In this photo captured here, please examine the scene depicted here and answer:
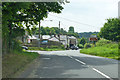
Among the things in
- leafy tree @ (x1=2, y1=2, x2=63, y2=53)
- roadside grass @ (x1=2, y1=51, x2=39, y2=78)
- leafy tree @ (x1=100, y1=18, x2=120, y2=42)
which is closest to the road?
roadside grass @ (x1=2, y1=51, x2=39, y2=78)

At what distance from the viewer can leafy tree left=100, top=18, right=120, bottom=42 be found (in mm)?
62312

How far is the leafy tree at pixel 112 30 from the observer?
6231cm

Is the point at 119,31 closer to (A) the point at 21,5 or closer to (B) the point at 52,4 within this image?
(B) the point at 52,4

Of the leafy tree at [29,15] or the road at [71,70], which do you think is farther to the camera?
the leafy tree at [29,15]

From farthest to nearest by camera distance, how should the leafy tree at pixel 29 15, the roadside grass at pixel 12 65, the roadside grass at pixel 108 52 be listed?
the roadside grass at pixel 108 52 → the leafy tree at pixel 29 15 → the roadside grass at pixel 12 65

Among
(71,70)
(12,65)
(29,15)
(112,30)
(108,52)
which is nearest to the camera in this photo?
(71,70)

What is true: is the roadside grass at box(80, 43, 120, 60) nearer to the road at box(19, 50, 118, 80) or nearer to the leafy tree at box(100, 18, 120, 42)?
the road at box(19, 50, 118, 80)

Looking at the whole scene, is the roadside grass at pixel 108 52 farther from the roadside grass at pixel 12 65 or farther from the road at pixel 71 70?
the roadside grass at pixel 12 65

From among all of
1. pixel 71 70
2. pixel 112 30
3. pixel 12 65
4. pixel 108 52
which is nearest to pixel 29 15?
pixel 12 65

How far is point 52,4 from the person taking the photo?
19141mm

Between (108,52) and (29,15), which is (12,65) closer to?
(29,15)

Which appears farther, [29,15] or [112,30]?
[112,30]

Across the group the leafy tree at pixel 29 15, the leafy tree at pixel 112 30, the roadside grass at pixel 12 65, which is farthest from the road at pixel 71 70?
the leafy tree at pixel 112 30

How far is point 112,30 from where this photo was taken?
64.6m
